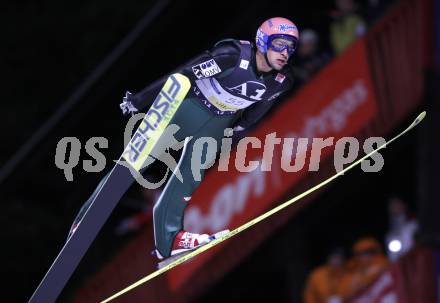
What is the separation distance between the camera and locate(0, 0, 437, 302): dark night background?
1532cm

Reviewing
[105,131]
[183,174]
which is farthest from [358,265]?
[183,174]

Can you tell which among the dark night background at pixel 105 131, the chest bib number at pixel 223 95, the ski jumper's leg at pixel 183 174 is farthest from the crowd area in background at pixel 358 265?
the chest bib number at pixel 223 95

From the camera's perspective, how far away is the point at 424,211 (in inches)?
529

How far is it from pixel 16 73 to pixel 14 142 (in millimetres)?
1010

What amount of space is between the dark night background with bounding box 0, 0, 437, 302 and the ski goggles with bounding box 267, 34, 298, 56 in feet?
16.2

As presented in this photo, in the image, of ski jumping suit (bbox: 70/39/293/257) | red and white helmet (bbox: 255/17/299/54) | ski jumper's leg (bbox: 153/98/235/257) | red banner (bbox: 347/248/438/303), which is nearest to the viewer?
red and white helmet (bbox: 255/17/299/54)

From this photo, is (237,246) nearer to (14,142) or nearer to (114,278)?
(114,278)

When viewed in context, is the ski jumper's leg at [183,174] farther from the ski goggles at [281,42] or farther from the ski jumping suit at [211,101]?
the ski goggles at [281,42]

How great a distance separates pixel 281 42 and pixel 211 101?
848 mm

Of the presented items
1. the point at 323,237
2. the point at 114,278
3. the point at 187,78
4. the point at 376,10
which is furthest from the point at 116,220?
the point at 187,78

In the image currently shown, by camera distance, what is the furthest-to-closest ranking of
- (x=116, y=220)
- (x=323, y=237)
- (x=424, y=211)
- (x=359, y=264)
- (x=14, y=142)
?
1. (x=14, y=142)
2. (x=323, y=237)
3. (x=116, y=220)
4. (x=359, y=264)
5. (x=424, y=211)

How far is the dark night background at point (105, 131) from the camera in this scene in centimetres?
1532

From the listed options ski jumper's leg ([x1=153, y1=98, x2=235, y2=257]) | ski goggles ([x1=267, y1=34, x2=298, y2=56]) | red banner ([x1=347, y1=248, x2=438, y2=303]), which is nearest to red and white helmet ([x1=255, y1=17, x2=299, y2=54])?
ski goggles ([x1=267, y1=34, x2=298, y2=56])

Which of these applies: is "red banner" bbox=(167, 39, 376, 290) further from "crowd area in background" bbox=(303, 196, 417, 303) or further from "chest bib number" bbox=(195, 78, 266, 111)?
"chest bib number" bbox=(195, 78, 266, 111)
